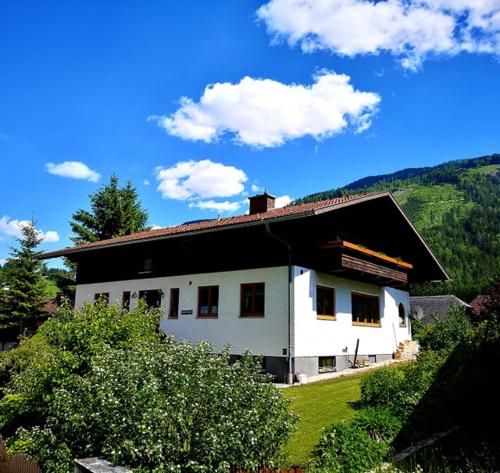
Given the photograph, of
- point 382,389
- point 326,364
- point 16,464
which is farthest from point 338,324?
point 16,464

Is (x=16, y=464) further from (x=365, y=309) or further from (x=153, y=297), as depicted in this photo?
(x=365, y=309)

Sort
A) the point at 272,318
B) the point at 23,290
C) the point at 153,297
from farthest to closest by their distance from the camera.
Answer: the point at 23,290 → the point at 153,297 → the point at 272,318

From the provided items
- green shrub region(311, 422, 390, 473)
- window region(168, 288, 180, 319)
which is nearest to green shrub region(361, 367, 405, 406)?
green shrub region(311, 422, 390, 473)

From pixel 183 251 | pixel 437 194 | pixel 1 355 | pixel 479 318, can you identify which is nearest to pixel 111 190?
pixel 183 251

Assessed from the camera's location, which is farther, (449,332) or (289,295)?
(449,332)

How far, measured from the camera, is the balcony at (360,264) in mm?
15867

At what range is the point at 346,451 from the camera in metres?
6.04

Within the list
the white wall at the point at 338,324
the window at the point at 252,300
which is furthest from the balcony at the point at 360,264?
the window at the point at 252,300

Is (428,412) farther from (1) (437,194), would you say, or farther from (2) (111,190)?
(1) (437,194)

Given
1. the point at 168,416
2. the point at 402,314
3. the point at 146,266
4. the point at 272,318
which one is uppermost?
the point at 146,266

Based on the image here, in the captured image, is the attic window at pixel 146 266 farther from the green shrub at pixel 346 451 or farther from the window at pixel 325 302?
the green shrub at pixel 346 451

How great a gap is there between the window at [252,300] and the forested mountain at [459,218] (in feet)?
23.5

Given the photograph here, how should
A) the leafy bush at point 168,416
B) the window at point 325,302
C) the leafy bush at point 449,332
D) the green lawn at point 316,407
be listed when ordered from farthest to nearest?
the window at point 325,302
the leafy bush at point 449,332
the green lawn at point 316,407
the leafy bush at point 168,416

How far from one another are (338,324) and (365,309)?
310cm
